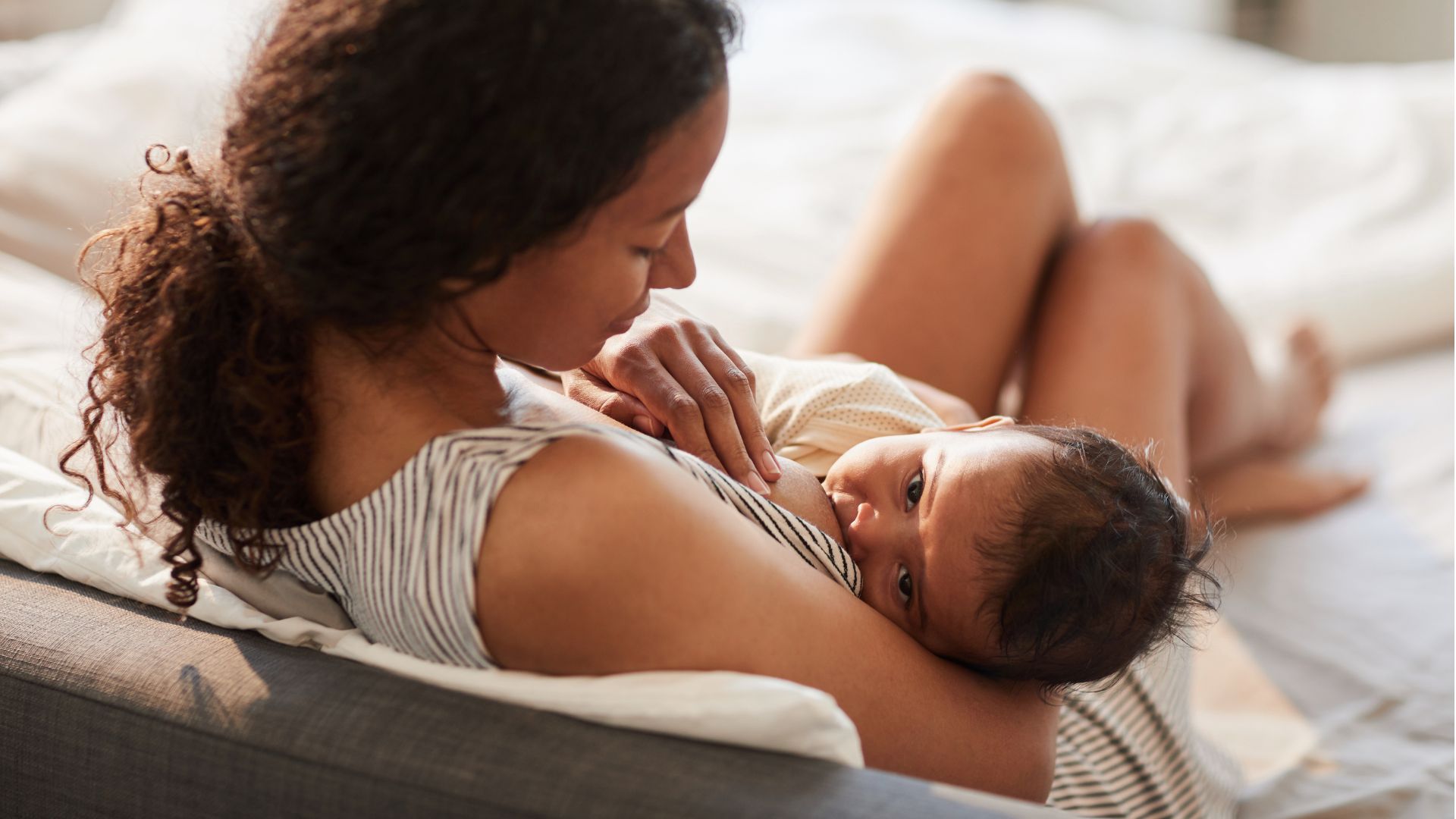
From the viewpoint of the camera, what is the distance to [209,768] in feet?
2.72

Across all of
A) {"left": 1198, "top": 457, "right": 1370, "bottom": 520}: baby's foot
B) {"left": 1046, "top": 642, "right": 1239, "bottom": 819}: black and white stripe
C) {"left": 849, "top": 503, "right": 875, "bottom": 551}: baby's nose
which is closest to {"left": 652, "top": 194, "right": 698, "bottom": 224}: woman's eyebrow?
{"left": 849, "top": 503, "right": 875, "bottom": 551}: baby's nose

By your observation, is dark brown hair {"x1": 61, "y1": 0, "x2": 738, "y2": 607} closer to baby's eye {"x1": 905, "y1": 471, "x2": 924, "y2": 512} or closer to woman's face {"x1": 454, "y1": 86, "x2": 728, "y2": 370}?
woman's face {"x1": 454, "y1": 86, "x2": 728, "y2": 370}

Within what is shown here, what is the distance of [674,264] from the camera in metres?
0.91

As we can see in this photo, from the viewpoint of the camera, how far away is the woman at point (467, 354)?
0.75m

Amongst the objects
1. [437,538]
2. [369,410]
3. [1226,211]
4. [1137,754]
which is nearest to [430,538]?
[437,538]

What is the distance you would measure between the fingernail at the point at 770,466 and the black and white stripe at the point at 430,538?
0.53 feet

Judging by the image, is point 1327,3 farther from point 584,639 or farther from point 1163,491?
point 584,639

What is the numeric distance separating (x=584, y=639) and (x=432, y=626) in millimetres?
118

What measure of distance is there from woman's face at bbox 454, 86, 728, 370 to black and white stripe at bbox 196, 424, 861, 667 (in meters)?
0.07

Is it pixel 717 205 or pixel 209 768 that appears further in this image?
pixel 717 205

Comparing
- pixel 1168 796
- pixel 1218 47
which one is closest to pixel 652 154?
pixel 1168 796

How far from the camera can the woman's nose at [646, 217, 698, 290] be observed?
907 mm

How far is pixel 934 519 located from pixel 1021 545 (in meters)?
0.08

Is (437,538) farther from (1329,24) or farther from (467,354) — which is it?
(1329,24)
